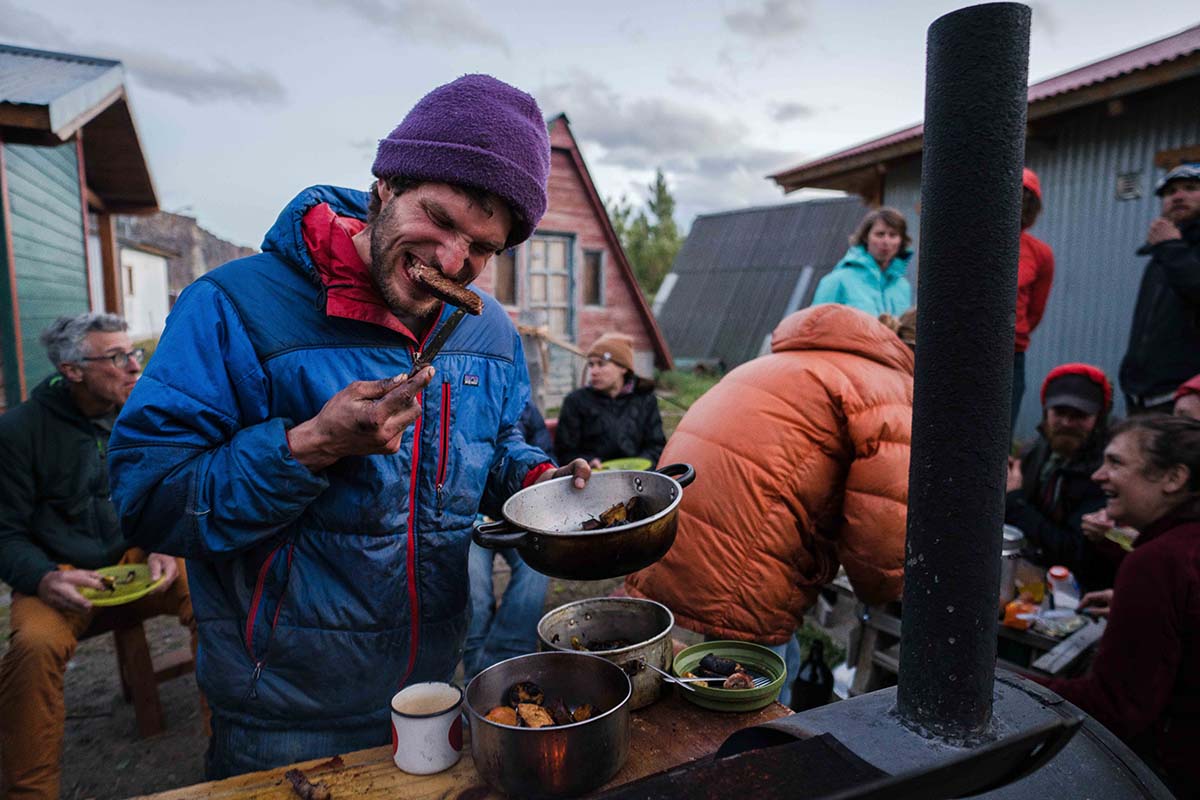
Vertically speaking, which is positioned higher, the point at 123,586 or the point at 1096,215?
the point at 1096,215

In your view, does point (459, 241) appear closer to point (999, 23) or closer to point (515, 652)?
point (999, 23)

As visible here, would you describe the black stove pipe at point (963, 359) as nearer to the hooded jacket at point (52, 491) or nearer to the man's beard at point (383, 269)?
the man's beard at point (383, 269)

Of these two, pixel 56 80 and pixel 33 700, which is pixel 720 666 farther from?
pixel 56 80

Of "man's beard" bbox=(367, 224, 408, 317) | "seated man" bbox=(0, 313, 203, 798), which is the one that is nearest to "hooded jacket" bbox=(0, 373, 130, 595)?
"seated man" bbox=(0, 313, 203, 798)

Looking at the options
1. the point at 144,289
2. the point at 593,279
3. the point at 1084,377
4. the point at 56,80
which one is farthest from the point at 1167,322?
the point at 144,289

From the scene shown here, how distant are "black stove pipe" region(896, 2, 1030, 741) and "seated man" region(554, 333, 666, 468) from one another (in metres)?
3.96

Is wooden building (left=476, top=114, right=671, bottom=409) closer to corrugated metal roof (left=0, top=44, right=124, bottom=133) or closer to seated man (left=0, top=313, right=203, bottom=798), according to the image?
corrugated metal roof (left=0, top=44, right=124, bottom=133)

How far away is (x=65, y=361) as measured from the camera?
337 centimetres

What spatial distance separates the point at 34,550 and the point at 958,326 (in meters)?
3.62

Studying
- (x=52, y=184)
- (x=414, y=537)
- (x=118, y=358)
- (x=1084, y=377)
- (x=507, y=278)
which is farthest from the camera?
(x=507, y=278)

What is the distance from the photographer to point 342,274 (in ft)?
5.20

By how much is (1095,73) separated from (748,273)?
44.5 ft

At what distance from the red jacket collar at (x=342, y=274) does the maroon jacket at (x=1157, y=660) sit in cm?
209

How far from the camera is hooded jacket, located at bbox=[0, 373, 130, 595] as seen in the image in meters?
3.16
